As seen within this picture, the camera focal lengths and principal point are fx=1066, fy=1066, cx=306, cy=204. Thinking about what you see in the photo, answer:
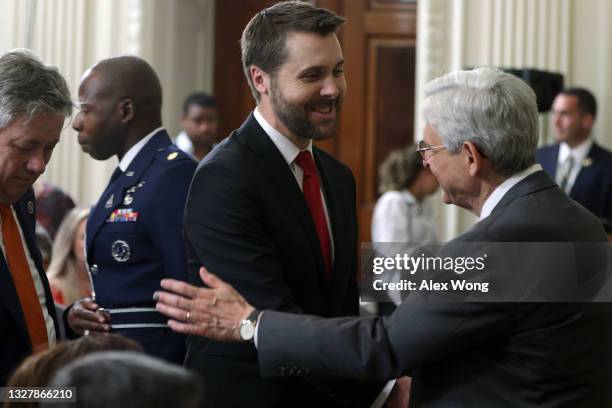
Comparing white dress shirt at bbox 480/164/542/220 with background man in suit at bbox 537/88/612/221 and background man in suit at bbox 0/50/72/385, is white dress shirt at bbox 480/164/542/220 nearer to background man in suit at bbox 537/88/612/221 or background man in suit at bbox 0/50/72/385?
background man in suit at bbox 0/50/72/385

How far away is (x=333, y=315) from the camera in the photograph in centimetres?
251

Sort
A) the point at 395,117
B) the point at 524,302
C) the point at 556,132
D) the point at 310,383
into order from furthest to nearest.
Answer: the point at 395,117
the point at 556,132
the point at 310,383
the point at 524,302

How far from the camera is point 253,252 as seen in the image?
91.4 inches

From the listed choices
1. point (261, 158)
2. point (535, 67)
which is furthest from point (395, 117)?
point (261, 158)

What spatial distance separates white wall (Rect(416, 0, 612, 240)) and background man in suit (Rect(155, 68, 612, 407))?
3.83 metres

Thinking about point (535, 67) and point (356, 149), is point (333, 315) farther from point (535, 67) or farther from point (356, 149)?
point (356, 149)

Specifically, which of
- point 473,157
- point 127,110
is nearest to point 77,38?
point 127,110

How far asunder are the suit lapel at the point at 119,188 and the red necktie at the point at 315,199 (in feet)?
1.96

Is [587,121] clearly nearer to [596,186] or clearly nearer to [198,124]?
[596,186]

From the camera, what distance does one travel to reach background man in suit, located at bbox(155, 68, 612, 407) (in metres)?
2.07

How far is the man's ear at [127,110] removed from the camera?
3066mm

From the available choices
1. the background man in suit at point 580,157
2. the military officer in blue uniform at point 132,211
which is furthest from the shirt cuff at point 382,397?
the background man in suit at point 580,157

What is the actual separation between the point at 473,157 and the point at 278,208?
0.48 meters

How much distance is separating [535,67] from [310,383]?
13.3ft
